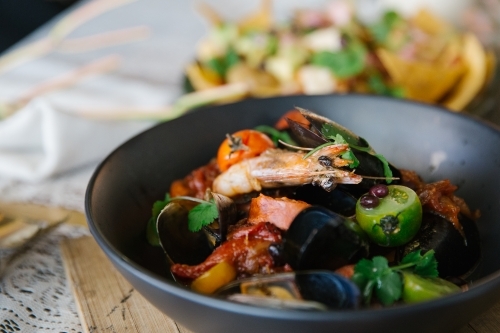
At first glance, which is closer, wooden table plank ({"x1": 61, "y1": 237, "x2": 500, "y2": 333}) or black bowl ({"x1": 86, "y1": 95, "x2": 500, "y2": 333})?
black bowl ({"x1": 86, "y1": 95, "x2": 500, "y2": 333})

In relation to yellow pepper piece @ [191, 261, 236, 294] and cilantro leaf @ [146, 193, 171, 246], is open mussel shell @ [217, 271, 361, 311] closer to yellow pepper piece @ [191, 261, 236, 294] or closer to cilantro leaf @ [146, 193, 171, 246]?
yellow pepper piece @ [191, 261, 236, 294]

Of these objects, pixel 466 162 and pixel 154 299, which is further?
pixel 466 162

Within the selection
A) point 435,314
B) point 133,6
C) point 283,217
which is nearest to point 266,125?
point 283,217

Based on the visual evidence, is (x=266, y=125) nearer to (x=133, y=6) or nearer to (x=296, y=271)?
(x=296, y=271)

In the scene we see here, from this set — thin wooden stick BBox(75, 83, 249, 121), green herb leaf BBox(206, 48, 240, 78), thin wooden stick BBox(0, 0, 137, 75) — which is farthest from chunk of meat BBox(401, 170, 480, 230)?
thin wooden stick BBox(0, 0, 137, 75)

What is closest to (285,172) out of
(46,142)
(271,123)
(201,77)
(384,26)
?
(271,123)

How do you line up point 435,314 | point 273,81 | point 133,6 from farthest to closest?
point 133,6 → point 273,81 → point 435,314

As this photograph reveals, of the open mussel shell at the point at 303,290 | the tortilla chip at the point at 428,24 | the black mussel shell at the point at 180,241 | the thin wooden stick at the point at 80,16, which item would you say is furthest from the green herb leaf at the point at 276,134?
the thin wooden stick at the point at 80,16
